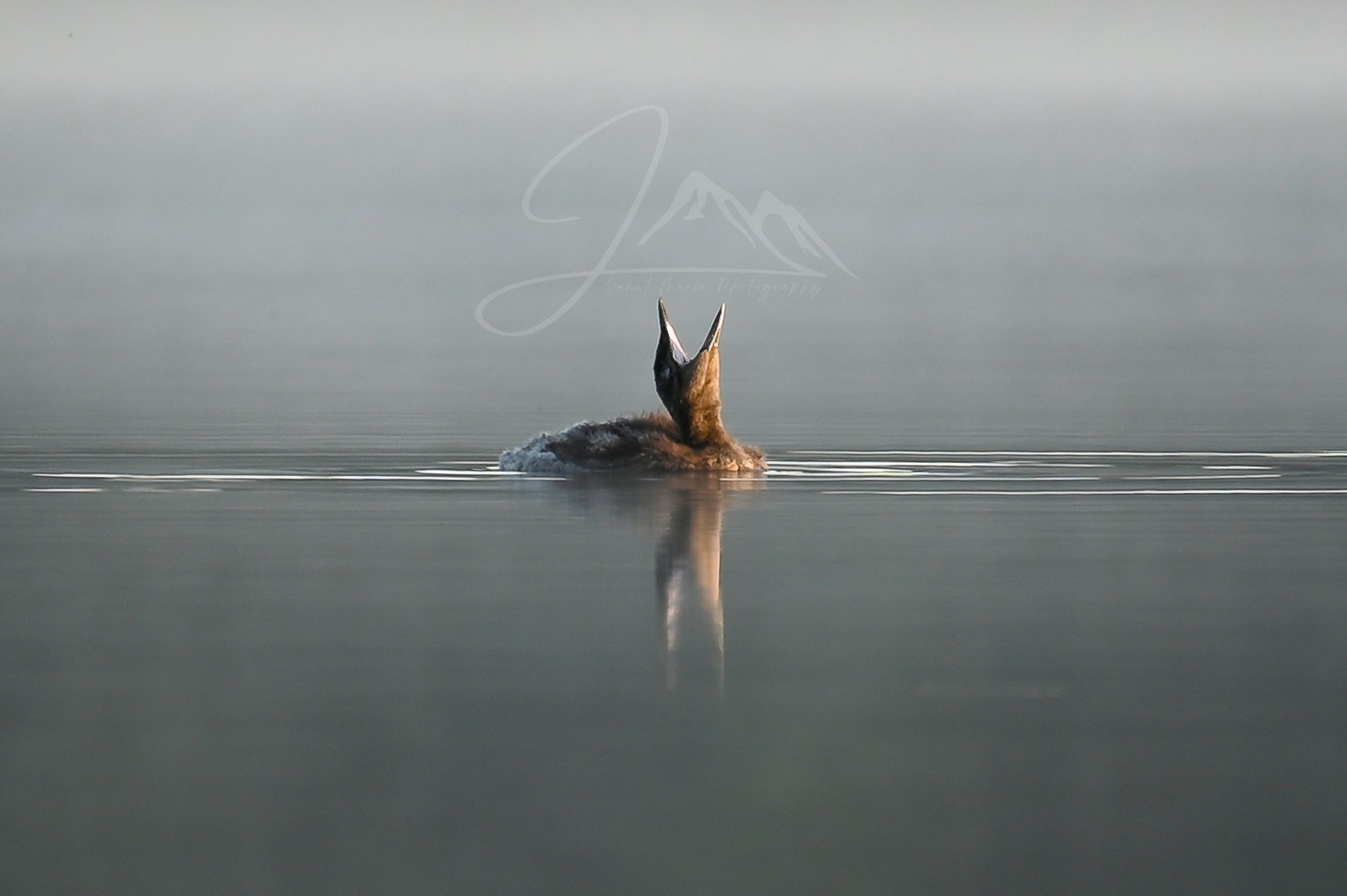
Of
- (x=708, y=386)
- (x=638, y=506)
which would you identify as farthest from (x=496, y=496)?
(x=708, y=386)

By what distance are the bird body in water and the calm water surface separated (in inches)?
143

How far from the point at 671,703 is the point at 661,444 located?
400 inches

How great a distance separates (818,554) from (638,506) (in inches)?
120

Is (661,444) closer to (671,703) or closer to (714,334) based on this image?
(714,334)

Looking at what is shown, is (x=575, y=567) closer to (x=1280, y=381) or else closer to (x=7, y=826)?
(x=7, y=826)

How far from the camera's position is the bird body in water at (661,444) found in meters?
17.6

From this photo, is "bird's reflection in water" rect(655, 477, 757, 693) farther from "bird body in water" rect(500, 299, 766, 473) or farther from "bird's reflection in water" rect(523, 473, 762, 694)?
"bird body in water" rect(500, 299, 766, 473)

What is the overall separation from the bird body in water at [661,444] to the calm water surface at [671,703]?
11.9 feet

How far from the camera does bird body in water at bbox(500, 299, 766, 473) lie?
17.6 m

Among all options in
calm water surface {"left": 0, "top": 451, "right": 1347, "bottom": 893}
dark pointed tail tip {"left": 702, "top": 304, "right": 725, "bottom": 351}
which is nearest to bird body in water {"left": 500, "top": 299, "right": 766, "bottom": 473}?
dark pointed tail tip {"left": 702, "top": 304, "right": 725, "bottom": 351}

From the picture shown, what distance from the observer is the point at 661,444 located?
1783 centimetres

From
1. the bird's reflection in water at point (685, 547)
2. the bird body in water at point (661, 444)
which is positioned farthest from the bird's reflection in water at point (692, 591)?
the bird body in water at point (661, 444)

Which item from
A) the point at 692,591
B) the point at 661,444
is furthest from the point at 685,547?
the point at 661,444

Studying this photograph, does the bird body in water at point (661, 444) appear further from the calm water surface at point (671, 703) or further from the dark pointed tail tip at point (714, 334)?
the calm water surface at point (671, 703)
